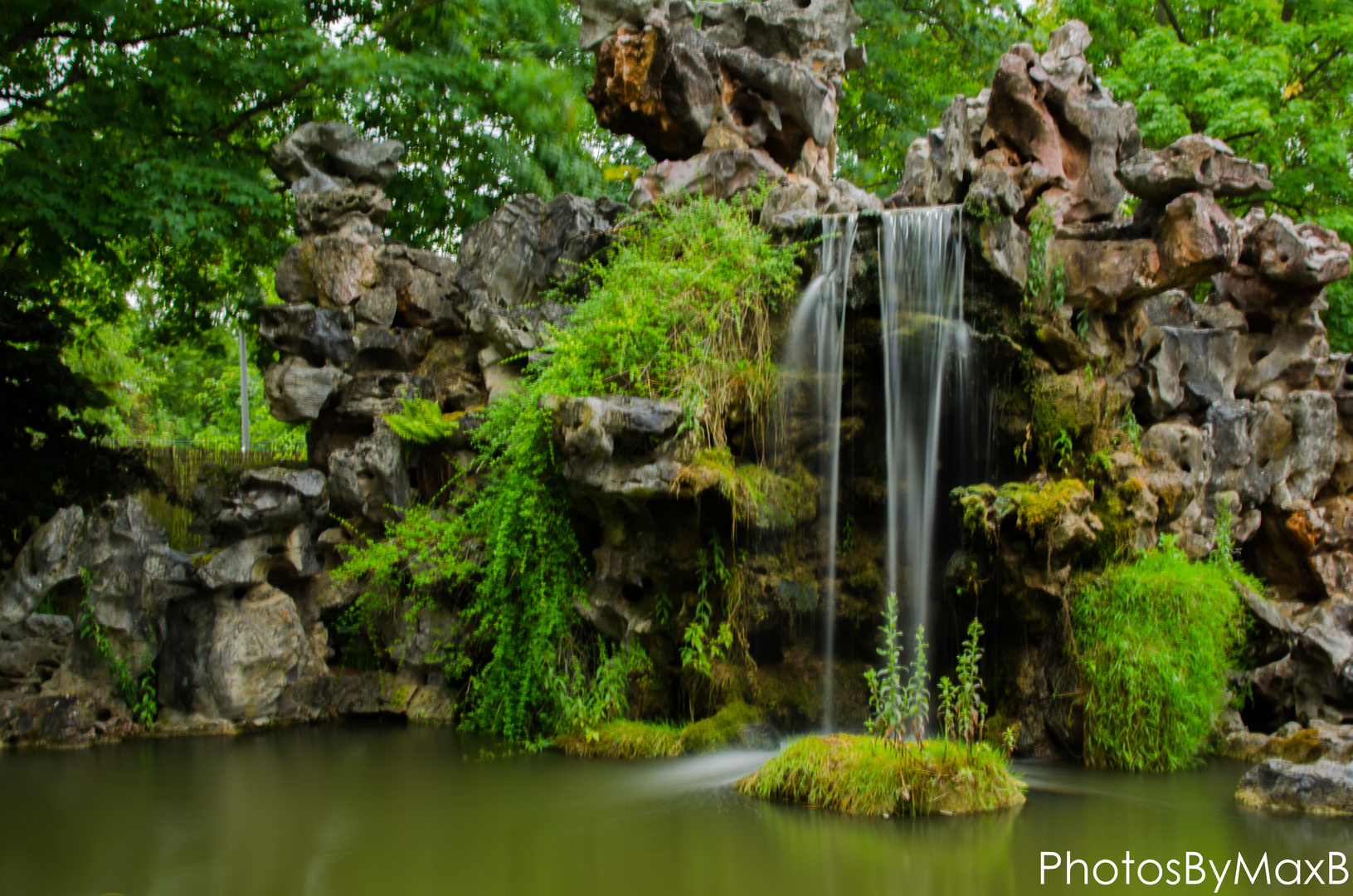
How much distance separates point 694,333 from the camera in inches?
347

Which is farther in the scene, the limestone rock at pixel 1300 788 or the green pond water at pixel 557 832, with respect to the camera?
the limestone rock at pixel 1300 788

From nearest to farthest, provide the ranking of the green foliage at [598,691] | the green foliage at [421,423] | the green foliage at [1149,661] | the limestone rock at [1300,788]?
the limestone rock at [1300,788] < the green foliage at [1149,661] < the green foliage at [598,691] < the green foliage at [421,423]

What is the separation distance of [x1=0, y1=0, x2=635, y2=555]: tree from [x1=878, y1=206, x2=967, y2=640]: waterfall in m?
7.47

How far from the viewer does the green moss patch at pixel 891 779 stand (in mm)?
6047

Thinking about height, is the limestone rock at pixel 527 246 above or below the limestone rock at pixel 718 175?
below

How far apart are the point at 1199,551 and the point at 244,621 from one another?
8824 mm

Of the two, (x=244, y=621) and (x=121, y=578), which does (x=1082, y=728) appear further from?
(x=121, y=578)

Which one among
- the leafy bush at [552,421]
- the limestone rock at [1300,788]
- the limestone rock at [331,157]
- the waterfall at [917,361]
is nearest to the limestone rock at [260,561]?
the leafy bush at [552,421]

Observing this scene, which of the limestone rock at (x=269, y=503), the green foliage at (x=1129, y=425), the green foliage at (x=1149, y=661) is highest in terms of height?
the green foliage at (x=1129, y=425)

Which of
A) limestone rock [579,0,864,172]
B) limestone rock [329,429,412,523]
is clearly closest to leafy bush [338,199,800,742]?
limestone rock [329,429,412,523]

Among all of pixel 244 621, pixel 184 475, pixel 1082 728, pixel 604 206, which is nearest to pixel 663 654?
pixel 1082 728

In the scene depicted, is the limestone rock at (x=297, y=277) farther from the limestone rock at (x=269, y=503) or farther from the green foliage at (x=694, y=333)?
the green foliage at (x=694, y=333)

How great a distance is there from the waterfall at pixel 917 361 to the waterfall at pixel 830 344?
14.7 inches

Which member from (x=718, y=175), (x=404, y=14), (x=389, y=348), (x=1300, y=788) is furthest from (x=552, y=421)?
(x=404, y=14)
